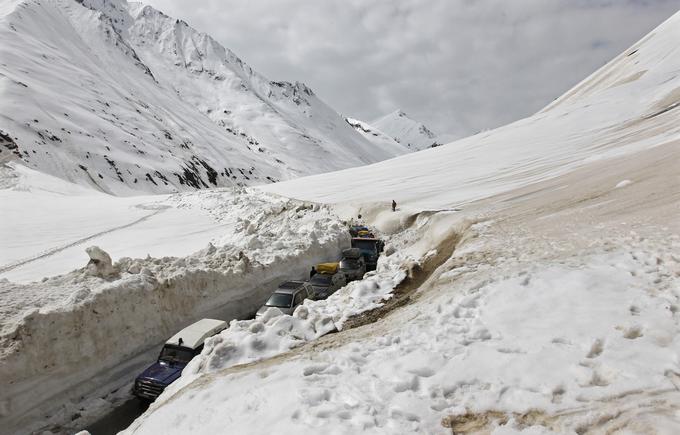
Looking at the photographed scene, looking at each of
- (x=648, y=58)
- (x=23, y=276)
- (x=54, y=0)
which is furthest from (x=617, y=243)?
(x=54, y=0)

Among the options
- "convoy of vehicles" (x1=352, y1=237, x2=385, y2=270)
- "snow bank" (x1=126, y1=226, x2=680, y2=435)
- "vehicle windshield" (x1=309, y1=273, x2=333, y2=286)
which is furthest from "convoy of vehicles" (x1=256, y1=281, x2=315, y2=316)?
"convoy of vehicles" (x1=352, y1=237, x2=385, y2=270)

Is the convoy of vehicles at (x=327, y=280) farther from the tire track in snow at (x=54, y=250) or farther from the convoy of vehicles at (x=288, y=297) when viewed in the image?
the tire track in snow at (x=54, y=250)

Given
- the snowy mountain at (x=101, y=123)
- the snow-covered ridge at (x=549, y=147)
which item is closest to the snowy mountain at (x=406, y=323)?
the snow-covered ridge at (x=549, y=147)

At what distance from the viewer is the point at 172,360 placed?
10.3 meters

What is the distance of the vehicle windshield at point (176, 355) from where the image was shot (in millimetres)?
10266

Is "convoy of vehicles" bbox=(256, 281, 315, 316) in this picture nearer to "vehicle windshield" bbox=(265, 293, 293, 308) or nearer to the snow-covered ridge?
"vehicle windshield" bbox=(265, 293, 293, 308)

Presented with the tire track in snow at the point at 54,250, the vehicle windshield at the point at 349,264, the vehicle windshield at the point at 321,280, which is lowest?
the vehicle windshield at the point at 321,280

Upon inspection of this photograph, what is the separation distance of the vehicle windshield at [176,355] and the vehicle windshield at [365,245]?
10.7 metres

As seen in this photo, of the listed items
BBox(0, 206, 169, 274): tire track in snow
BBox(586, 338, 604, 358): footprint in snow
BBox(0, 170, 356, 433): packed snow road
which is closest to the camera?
BBox(586, 338, 604, 358): footprint in snow

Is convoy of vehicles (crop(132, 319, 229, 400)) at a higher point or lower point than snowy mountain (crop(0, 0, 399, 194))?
lower

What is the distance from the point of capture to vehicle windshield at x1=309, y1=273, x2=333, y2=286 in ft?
49.6

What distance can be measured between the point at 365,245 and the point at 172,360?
452 inches

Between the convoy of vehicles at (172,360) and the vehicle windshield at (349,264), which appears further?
the vehicle windshield at (349,264)

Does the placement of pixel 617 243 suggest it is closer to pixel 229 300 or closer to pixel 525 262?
pixel 525 262
